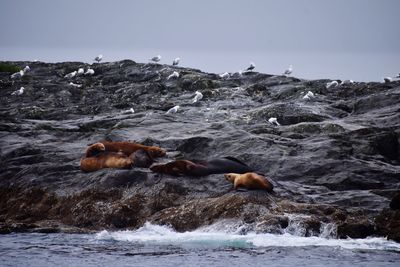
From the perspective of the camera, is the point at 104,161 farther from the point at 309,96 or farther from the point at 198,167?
the point at 309,96

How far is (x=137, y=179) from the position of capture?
19.4 metres

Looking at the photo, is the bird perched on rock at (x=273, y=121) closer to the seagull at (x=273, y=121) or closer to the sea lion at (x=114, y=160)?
the seagull at (x=273, y=121)

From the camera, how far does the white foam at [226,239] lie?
51.9 feet

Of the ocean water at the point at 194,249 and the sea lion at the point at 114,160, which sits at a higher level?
the sea lion at the point at 114,160

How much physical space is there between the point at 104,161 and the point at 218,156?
3071 mm

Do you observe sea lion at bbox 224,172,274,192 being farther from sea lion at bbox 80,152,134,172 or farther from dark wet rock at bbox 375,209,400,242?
sea lion at bbox 80,152,134,172

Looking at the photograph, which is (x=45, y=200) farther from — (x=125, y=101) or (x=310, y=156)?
(x=125, y=101)

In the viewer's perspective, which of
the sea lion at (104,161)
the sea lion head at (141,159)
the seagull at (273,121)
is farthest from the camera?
the seagull at (273,121)

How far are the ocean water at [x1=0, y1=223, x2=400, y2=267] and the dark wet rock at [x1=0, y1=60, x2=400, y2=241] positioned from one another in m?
0.49

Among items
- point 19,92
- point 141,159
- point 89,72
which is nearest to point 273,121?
point 141,159

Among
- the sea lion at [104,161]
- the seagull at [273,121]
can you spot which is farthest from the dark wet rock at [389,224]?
the seagull at [273,121]

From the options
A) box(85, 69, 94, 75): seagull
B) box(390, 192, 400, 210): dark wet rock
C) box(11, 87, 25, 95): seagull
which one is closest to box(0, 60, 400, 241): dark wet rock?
box(390, 192, 400, 210): dark wet rock

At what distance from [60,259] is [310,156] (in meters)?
7.69

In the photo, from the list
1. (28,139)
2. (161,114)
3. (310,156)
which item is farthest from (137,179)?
(161,114)
